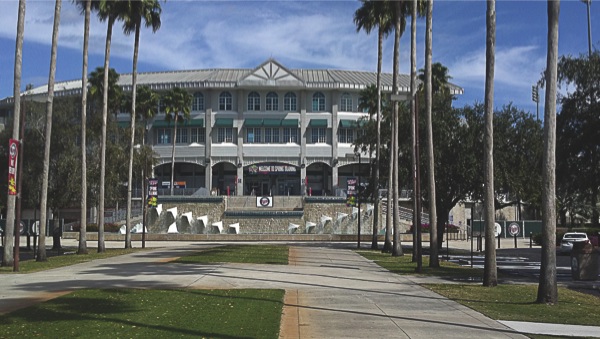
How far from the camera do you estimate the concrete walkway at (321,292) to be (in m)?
12.0

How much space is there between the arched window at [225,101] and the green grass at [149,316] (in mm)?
73331

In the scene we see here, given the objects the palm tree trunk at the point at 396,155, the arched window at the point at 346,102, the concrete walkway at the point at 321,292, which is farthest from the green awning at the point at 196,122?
the concrete walkway at the point at 321,292

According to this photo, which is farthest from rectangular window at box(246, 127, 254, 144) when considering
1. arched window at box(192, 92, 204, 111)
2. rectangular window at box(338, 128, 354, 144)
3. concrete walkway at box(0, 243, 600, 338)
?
concrete walkway at box(0, 243, 600, 338)

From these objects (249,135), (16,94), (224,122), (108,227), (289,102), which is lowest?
(108,227)

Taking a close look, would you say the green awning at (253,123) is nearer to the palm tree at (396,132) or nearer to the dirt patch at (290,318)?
the palm tree at (396,132)

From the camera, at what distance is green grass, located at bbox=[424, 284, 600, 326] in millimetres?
13633

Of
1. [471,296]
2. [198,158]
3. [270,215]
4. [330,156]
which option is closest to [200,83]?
[198,158]

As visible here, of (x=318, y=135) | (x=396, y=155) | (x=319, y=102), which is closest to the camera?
(x=396, y=155)

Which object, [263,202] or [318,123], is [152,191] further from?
[318,123]

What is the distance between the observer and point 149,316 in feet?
41.7

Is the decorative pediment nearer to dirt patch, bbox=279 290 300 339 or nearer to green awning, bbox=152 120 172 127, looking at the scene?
green awning, bbox=152 120 172 127

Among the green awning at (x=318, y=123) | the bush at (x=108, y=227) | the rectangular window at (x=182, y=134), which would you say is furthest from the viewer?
the rectangular window at (x=182, y=134)

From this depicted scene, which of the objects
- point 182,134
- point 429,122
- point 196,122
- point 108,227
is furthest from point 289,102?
point 429,122

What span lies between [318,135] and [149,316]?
76.6 metres
